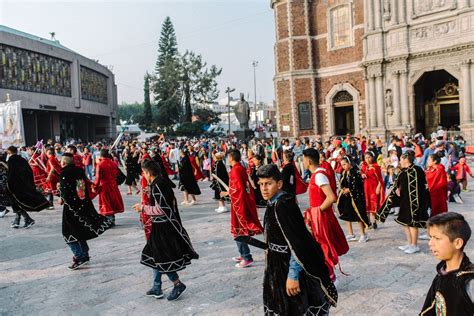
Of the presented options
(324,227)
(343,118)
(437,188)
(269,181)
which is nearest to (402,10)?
(343,118)

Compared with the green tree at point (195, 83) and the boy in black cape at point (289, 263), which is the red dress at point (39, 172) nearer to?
the boy in black cape at point (289, 263)

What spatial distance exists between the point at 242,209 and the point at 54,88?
1586 inches

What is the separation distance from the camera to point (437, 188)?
7340 mm

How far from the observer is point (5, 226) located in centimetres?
1027

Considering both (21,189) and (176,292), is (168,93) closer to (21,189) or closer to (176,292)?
(21,189)

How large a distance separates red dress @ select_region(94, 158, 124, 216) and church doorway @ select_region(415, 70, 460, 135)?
77.9ft

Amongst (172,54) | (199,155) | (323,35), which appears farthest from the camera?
(172,54)

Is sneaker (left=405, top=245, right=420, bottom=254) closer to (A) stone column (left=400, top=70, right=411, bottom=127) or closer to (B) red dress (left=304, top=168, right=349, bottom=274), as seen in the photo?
(B) red dress (left=304, top=168, right=349, bottom=274)

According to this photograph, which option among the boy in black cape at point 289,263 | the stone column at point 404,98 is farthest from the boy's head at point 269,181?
the stone column at point 404,98

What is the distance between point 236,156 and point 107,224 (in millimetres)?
2355

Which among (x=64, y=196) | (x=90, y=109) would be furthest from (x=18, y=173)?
(x=90, y=109)

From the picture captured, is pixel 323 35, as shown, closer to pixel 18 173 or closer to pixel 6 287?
pixel 18 173

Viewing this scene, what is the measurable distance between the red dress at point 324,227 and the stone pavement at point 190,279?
20.5 inches

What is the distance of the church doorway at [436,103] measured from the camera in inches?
1119
